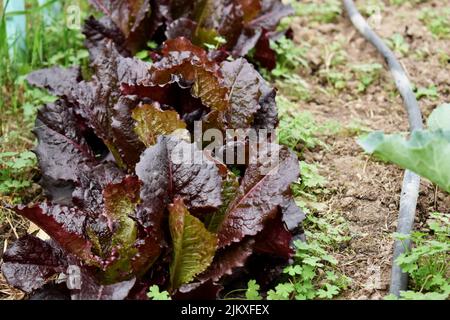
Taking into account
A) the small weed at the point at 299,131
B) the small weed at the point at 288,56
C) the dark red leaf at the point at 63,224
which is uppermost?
the small weed at the point at 288,56

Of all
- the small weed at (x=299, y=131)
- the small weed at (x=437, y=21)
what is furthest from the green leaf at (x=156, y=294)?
the small weed at (x=437, y=21)

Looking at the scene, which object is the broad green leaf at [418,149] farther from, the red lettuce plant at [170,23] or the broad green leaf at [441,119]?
the red lettuce plant at [170,23]

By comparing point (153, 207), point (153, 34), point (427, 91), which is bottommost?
point (153, 207)

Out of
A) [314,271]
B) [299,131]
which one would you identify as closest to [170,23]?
[299,131]

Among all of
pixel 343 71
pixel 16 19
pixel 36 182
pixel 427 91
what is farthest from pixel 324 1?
pixel 36 182

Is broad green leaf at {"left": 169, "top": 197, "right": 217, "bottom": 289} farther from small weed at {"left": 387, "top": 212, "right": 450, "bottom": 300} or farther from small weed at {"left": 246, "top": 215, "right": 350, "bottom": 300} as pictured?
small weed at {"left": 387, "top": 212, "right": 450, "bottom": 300}

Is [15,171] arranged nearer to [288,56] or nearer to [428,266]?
[288,56]

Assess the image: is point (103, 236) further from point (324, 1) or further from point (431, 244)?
point (324, 1)
